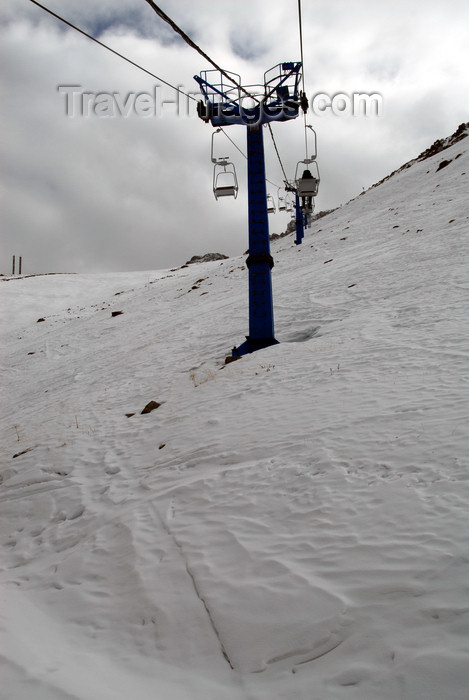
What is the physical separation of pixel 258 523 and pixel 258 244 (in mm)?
7447

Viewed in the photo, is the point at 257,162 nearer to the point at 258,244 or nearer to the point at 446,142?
the point at 258,244

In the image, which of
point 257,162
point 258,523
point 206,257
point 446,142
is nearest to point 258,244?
point 257,162

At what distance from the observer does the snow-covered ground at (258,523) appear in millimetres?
2346

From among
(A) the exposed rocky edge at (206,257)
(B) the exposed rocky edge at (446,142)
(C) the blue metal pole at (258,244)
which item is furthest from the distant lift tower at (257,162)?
(A) the exposed rocky edge at (206,257)

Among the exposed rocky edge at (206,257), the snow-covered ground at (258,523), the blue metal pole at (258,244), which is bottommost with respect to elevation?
the snow-covered ground at (258,523)

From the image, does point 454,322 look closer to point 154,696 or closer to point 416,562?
point 416,562

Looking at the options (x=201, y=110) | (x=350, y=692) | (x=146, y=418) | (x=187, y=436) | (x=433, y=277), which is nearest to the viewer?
(x=350, y=692)

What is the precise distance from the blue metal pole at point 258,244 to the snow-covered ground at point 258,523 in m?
1.03

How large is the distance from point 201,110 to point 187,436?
733 cm

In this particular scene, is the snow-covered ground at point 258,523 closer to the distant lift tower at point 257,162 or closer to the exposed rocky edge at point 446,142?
the distant lift tower at point 257,162

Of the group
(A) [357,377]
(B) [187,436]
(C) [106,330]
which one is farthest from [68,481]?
(C) [106,330]

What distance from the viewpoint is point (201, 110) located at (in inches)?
371

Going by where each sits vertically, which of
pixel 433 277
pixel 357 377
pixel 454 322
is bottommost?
pixel 357 377

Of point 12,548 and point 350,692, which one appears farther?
point 12,548
